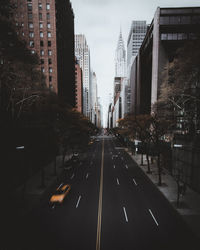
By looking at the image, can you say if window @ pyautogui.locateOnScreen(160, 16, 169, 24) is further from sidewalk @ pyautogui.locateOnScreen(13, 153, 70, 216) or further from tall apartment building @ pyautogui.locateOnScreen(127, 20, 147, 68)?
tall apartment building @ pyautogui.locateOnScreen(127, 20, 147, 68)

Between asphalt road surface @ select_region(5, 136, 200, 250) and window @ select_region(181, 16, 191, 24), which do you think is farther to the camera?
window @ select_region(181, 16, 191, 24)

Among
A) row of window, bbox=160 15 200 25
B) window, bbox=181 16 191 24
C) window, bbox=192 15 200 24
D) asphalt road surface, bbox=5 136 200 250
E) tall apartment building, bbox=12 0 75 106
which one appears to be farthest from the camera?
tall apartment building, bbox=12 0 75 106

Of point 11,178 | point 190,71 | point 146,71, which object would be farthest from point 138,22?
point 11,178

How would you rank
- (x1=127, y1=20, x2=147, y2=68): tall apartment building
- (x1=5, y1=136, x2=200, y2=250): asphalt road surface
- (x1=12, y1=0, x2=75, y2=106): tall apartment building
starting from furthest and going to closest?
1. (x1=127, y1=20, x2=147, y2=68): tall apartment building
2. (x1=12, y1=0, x2=75, y2=106): tall apartment building
3. (x1=5, y1=136, x2=200, y2=250): asphalt road surface

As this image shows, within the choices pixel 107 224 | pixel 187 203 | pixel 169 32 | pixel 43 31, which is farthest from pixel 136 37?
pixel 107 224

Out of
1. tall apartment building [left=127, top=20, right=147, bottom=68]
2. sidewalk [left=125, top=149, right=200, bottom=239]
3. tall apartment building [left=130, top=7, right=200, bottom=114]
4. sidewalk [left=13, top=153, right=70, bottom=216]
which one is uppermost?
tall apartment building [left=127, top=20, right=147, bottom=68]

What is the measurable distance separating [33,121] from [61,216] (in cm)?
1493

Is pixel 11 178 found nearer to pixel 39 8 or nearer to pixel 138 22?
pixel 39 8

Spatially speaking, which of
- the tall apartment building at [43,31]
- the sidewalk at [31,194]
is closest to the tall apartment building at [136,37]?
the tall apartment building at [43,31]

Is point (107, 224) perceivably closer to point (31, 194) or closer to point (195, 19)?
point (31, 194)

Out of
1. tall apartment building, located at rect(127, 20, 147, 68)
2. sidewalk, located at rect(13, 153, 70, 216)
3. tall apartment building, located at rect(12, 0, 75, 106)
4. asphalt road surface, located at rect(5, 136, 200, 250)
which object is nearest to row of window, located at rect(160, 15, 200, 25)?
tall apartment building, located at rect(12, 0, 75, 106)

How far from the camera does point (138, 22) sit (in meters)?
136

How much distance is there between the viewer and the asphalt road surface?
7.61 metres

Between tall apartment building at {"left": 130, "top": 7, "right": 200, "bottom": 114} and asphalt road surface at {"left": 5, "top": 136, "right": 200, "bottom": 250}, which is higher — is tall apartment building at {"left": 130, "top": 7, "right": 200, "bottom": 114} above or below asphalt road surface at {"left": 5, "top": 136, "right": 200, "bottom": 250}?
above
